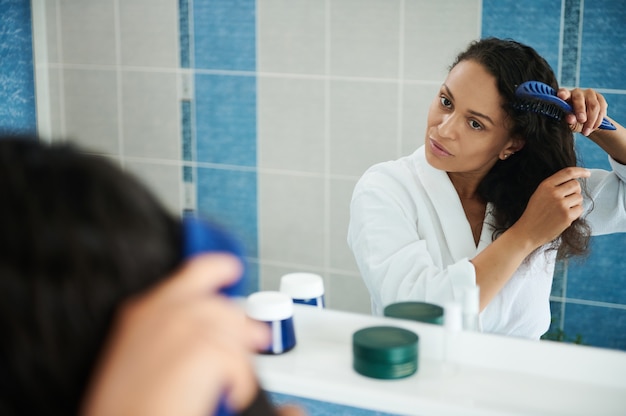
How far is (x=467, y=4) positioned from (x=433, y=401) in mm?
611

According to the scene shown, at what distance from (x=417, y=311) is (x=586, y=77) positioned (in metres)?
0.47

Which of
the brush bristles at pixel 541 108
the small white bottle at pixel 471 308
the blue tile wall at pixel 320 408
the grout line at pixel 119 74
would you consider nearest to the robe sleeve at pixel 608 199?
the brush bristles at pixel 541 108

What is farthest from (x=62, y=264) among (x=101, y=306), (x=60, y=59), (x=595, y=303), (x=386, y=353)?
(x=60, y=59)

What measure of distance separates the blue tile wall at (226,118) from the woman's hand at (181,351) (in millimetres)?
909

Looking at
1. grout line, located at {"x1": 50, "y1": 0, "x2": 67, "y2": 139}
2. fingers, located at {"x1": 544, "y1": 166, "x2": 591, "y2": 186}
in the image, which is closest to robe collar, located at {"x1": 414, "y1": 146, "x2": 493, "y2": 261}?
fingers, located at {"x1": 544, "y1": 166, "x2": 591, "y2": 186}

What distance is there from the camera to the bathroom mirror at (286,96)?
1.19 m

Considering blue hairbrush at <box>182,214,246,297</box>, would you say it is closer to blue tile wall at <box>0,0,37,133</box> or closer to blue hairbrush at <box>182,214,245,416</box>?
blue hairbrush at <box>182,214,245,416</box>

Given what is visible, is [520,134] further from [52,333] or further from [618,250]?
[52,333]

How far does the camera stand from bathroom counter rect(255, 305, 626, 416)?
118 centimetres

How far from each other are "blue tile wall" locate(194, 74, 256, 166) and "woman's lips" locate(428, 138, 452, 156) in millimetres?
309

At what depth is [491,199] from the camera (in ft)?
4.11

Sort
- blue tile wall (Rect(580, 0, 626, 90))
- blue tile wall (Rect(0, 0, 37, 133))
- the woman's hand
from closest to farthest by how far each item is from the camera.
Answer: the woman's hand, blue tile wall (Rect(580, 0, 626, 90)), blue tile wall (Rect(0, 0, 37, 133))

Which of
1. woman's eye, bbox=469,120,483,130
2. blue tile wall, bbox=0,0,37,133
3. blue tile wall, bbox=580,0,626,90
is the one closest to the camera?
blue tile wall, bbox=580,0,626,90

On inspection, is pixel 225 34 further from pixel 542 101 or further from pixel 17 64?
pixel 542 101
